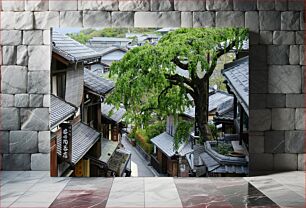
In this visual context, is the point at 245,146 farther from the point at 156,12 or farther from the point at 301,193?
the point at 156,12

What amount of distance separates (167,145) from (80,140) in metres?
1.17

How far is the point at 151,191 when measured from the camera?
541cm

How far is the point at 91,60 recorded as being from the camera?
6387 mm

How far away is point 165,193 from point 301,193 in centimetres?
150

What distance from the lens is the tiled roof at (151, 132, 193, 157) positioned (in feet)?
20.9

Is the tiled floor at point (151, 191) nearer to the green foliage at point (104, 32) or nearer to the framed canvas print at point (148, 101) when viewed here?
the framed canvas print at point (148, 101)

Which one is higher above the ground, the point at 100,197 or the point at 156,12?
the point at 156,12

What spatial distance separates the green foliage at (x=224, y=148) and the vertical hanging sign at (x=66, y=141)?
6.62 ft

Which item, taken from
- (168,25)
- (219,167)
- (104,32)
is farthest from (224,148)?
(104,32)

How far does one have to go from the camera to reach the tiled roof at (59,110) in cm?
616

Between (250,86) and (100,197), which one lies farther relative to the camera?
(250,86)

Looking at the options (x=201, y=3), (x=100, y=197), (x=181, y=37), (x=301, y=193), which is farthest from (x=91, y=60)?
(x=301, y=193)

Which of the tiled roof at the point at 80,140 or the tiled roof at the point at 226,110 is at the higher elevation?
the tiled roof at the point at 226,110

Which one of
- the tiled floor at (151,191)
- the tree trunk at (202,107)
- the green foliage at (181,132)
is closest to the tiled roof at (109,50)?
the tree trunk at (202,107)
